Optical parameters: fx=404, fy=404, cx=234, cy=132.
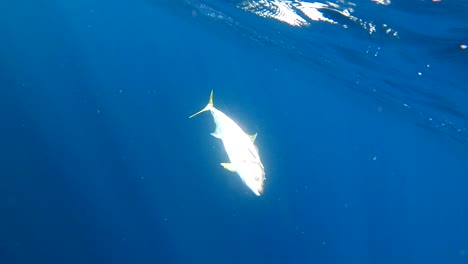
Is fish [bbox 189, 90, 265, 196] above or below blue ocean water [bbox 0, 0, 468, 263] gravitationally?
above

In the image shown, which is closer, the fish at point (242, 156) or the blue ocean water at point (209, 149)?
the fish at point (242, 156)

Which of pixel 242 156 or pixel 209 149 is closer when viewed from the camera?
pixel 242 156

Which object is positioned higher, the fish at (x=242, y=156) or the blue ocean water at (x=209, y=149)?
the fish at (x=242, y=156)

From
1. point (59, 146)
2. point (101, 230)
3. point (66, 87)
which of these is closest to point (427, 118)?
point (101, 230)

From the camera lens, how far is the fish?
12.1 ft

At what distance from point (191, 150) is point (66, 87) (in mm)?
22185

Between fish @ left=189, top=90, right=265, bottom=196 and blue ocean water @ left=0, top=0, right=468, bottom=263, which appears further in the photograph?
blue ocean water @ left=0, top=0, right=468, bottom=263

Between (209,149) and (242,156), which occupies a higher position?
(242,156)

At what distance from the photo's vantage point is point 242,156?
3.80 metres

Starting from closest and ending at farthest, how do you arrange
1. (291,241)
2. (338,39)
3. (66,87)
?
1. (338,39)
2. (291,241)
3. (66,87)

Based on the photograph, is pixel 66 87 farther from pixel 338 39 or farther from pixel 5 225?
pixel 338 39

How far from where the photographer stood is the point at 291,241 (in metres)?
36.0

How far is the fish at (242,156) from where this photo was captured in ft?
12.1

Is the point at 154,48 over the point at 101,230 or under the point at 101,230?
under
